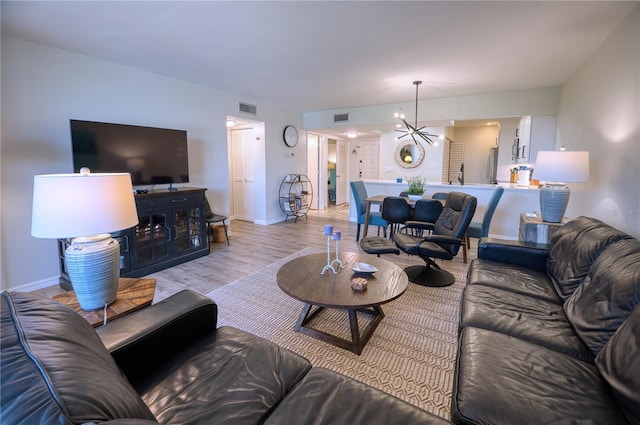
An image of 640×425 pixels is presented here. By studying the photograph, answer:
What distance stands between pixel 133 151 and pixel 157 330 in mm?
2934

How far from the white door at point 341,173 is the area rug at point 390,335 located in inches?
238

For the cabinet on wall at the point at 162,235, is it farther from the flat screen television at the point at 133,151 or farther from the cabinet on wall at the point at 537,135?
the cabinet on wall at the point at 537,135

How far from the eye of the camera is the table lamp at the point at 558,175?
2.61 metres

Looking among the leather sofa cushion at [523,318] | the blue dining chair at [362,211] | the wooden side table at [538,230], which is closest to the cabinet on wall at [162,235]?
the blue dining chair at [362,211]

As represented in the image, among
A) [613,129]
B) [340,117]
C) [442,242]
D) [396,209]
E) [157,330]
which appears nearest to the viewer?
[157,330]

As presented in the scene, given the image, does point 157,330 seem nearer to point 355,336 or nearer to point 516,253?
point 355,336

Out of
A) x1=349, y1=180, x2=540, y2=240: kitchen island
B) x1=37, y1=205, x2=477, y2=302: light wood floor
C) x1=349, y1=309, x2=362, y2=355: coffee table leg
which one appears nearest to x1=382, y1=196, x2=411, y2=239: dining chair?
x1=37, y1=205, x2=477, y2=302: light wood floor

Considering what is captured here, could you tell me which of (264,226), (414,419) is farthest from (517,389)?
(264,226)

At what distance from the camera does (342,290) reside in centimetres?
200

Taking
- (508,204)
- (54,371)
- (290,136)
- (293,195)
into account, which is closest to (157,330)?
(54,371)

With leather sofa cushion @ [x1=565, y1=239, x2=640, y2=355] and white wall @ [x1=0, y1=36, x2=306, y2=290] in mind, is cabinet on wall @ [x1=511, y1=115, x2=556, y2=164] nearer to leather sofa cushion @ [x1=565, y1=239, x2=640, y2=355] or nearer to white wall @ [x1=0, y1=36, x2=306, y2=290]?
leather sofa cushion @ [x1=565, y1=239, x2=640, y2=355]

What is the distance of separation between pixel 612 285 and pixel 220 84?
4746 millimetres

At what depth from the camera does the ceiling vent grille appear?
527 cm

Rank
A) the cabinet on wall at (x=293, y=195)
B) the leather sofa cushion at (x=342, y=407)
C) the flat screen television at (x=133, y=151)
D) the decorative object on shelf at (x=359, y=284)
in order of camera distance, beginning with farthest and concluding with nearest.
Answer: the cabinet on wall at (x=293, y=195) < the flat screen television at (x=133, y=151) < the decorative object on shelf at (x=359, y=284) < the leather sofa cushion at (x=342, y=407)
